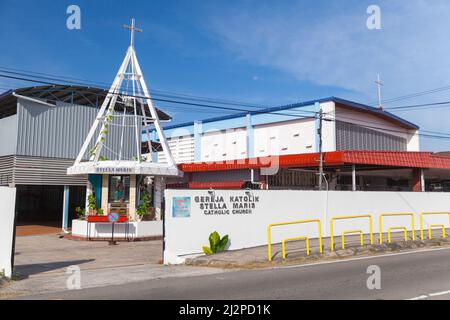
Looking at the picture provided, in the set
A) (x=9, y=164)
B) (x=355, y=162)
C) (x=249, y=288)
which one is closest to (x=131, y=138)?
(x=9, y=164)

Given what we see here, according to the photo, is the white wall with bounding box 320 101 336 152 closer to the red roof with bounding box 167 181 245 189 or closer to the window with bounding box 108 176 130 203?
the red roof with bounding box 167 181 245 189

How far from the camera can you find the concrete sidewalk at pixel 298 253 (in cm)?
1314

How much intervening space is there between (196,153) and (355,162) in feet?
67.6

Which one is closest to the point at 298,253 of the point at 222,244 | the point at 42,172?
the point at 222,244

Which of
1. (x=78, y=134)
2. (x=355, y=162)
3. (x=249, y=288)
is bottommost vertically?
(x=249, y=288)

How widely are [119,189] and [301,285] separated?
14.9 metres

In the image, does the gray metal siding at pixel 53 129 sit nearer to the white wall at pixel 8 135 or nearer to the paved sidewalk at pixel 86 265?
the white wall at pixel 8 135

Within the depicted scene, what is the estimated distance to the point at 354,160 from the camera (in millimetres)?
22641

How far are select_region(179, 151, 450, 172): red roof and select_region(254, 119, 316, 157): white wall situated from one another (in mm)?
6762

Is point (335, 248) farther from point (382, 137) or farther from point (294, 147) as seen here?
point (382, 137)

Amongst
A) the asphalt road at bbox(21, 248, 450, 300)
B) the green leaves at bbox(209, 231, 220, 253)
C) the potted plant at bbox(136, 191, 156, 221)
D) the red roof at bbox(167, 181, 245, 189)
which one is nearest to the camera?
the asphalt road at bbox(21, 248, 450, 300)

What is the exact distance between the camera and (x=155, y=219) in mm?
22875

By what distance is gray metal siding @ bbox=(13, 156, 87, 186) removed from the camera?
25.4 m

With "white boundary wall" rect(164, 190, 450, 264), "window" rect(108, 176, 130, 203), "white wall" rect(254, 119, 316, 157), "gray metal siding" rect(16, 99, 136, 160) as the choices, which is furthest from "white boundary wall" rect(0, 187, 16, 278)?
"white wall" rect(254, 119, 316, 157)
